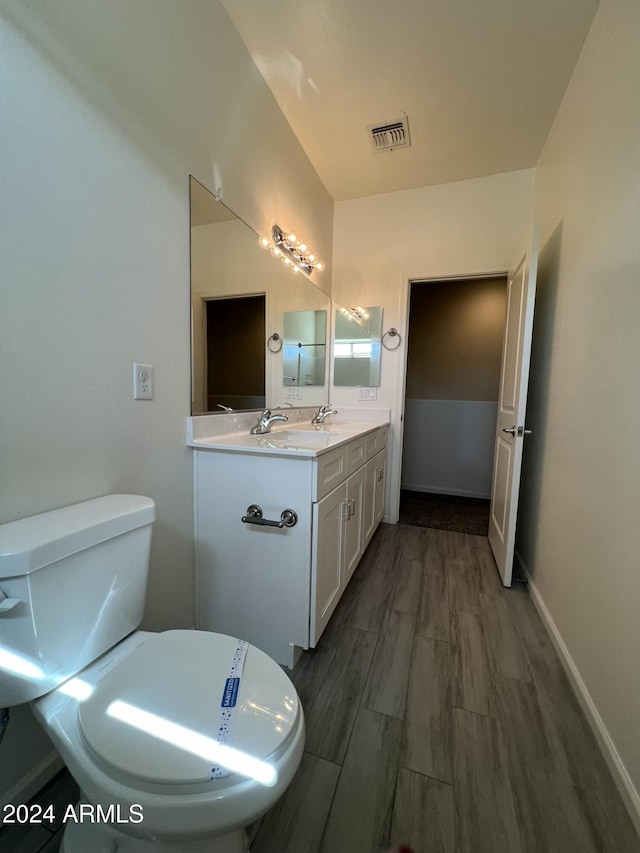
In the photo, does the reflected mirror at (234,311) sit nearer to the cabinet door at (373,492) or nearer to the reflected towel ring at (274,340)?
the reflected towel ring at (274,340)

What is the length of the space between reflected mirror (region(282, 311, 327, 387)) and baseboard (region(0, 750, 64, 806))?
1.78 meters

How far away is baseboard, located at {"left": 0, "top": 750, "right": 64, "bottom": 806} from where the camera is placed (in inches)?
31.9

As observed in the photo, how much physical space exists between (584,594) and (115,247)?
1.96 m

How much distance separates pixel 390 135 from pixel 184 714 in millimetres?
2716

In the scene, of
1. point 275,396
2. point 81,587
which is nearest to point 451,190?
point 275,396

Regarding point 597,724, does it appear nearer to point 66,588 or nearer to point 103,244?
point 66,588

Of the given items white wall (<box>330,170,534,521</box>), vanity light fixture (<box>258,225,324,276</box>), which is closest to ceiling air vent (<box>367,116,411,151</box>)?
white wall (<box>330,170,534,521</box>)

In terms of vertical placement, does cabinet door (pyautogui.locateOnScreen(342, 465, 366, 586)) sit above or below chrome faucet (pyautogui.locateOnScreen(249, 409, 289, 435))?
below

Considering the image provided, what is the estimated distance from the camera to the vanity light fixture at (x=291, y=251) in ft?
6.03

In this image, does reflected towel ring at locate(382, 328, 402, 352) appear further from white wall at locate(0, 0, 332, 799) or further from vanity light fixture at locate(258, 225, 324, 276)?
white wall at locate(0, 0, 332, 799)

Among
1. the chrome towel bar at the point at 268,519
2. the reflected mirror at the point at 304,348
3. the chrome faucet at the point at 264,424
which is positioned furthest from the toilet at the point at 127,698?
the reflected mirror at the point at 304,348

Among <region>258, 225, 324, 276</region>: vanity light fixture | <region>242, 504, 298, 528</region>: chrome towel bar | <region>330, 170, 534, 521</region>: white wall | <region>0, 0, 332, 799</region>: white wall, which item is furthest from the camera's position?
<region>330, 170, 534, 521</region>: white wall

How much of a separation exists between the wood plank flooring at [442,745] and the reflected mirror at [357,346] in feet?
5.29

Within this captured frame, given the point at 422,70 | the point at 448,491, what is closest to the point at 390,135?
the point at 422,70
